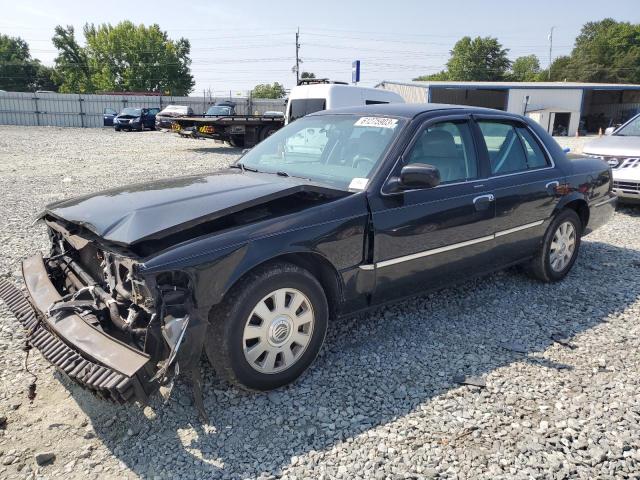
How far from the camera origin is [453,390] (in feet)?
10.7

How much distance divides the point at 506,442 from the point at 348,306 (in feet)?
4.18

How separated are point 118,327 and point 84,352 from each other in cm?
27

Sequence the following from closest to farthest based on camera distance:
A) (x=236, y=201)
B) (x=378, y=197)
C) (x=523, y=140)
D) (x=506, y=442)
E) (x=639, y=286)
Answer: (x=506, y=442) < (x=236, y=201) < (x=378, y=197) < (x=523, y=140) < (x=639, y=286)

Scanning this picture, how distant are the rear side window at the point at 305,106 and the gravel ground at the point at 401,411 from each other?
9914 mm

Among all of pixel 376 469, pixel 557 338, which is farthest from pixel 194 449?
pixel 557 338

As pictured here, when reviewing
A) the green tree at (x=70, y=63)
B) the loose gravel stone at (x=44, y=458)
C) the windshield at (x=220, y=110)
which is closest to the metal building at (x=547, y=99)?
the windshield at (x=220, y=110)

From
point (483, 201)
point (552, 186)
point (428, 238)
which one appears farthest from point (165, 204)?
point (552, 186)

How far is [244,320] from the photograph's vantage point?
2.89 m

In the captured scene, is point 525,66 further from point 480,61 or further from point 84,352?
point 84,352

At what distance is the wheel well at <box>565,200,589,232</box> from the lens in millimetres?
5168

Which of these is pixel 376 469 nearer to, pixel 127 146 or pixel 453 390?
pixel 453 390

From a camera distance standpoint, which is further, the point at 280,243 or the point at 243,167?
the point at 243,167

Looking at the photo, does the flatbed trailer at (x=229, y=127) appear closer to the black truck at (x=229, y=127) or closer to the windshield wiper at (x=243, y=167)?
the black truck at (x=229, y=127)

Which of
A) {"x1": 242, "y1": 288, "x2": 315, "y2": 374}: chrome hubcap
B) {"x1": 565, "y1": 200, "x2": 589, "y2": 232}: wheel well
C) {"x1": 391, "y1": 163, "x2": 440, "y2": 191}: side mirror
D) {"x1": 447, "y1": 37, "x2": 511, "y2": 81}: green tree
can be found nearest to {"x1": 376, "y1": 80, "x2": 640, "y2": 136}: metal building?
{"x1": 565, "y1": 200, "x2": 589, "y2": 232}: wheel well
